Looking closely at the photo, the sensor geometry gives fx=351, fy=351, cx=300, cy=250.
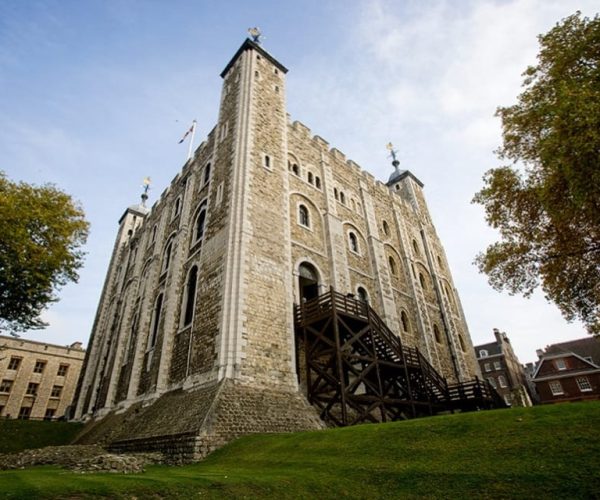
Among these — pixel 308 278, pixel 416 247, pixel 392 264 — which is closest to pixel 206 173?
pixel 308 278

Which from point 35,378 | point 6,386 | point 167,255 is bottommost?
point 6,386

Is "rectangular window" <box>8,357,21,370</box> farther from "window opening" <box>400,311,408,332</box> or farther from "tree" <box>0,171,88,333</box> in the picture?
"window opening" <box>400,311,408,332</box>

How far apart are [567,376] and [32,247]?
4373 centimetres

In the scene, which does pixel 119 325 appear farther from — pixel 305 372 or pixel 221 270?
pixel 305 372

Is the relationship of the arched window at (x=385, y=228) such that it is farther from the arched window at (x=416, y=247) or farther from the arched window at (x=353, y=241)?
the arched window at (x=353, y=241)

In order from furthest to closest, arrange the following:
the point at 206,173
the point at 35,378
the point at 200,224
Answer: the point at 35,378 < the point at 206,173 < the point at 200,224

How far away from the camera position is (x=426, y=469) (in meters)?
5.36

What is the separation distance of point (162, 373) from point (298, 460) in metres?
9.57

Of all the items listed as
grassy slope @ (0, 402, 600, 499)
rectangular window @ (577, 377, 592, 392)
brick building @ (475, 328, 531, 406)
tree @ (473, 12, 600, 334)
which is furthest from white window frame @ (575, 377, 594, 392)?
grassy slope @ (0, 402, 600, 499)

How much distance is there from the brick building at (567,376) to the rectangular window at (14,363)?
50469mm

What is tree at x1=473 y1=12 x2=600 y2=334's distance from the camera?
27.6ft

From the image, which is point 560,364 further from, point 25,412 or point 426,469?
point 25,412

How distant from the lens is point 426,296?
2495 centimetres

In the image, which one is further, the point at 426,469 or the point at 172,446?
the point at 172,446
